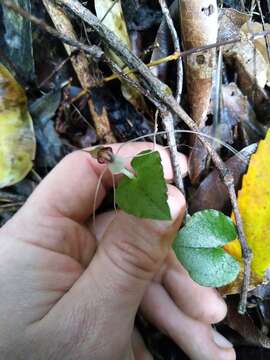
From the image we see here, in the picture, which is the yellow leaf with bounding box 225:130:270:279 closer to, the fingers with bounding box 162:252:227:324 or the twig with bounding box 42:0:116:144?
the fingers with bounding box 162:252:227:324

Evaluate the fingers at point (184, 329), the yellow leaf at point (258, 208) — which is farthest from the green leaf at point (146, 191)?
the fingers at point (184, 329)

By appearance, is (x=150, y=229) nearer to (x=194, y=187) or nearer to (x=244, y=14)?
(x=194, y=187)

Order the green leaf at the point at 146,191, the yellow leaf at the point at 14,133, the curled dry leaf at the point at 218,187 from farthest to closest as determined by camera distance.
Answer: the yellow leaf at the point at 14,133, the curled dry leaf at the point at 218,187, the green leaf at the point at 146,191

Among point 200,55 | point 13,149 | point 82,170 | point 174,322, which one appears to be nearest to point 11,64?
point 13,149

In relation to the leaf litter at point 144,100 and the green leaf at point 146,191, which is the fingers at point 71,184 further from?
the green leaf at point 146,191

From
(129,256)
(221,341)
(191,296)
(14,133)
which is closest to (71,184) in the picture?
(14,133)

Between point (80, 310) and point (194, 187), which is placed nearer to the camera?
point (80, 310)
